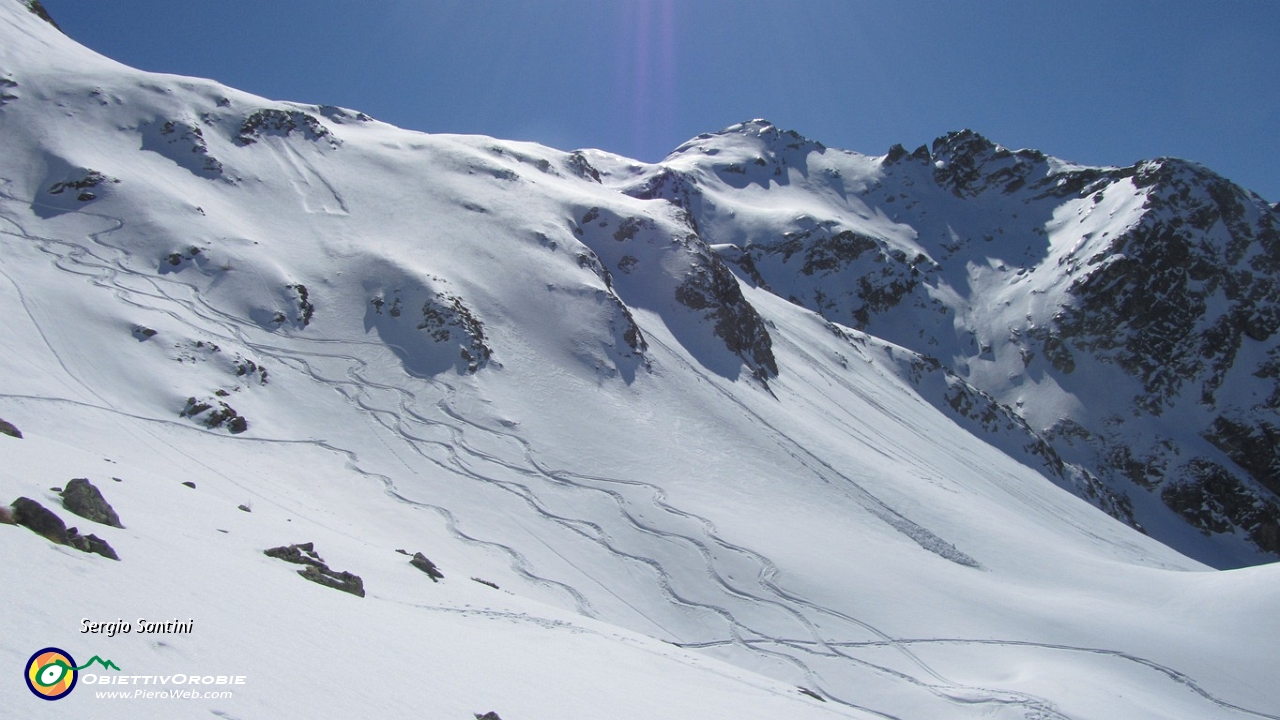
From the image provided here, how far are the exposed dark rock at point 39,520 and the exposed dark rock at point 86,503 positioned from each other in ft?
4.53

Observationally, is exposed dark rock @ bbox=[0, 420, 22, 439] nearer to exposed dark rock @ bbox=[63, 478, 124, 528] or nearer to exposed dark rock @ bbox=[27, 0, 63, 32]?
exposed dark rock @ bbox=[63, 478, 124, 528]

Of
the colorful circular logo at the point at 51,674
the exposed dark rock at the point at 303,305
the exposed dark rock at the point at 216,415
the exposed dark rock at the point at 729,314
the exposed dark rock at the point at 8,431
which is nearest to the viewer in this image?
the colorful circular logo at the point at 51,674

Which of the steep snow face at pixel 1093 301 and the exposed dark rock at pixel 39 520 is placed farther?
the steep snow face at pixel 1093 301

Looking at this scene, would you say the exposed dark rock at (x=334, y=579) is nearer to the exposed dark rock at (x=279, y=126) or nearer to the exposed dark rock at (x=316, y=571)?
the exposed dark rock at (x=316, y=571)

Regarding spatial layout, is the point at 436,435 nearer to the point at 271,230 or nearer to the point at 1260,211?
the point at 271,230

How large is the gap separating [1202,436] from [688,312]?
105 metres

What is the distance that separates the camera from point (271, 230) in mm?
48031

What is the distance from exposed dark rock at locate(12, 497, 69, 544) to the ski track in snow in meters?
15.4

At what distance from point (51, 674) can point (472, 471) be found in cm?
2680

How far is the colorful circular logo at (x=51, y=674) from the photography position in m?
5.46

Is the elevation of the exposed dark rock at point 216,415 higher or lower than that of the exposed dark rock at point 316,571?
lower

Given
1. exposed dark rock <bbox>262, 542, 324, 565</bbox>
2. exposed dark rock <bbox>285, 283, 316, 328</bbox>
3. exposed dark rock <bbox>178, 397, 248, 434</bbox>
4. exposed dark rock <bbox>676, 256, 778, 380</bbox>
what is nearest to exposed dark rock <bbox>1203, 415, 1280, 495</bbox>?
exposed dark rock <bbox>676, 256, 778, 380</bbox>

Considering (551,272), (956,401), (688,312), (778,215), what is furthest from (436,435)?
(778,215)

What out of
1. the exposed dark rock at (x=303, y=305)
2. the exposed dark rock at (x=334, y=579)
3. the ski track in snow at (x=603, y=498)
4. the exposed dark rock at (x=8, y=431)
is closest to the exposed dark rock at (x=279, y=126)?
the ski track in snow at (x=603, y=498)
